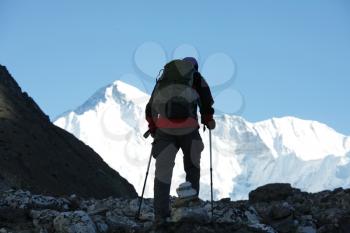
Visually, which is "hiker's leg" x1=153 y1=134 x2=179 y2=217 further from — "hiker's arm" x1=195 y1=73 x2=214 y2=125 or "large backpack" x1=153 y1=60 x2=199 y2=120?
"hiker's arm" x1=195 y1=73 x2=214 y2=125

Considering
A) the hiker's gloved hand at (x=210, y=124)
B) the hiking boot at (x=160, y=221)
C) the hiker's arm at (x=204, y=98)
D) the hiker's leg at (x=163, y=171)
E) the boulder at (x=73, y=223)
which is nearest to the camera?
the hiking boot at (x=160, y=221)

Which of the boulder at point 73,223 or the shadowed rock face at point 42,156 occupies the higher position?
the shadowed rock face at point 42,156

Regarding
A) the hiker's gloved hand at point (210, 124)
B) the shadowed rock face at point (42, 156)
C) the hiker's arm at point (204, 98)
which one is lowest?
the hiker's gloved hand at point (210, 124)

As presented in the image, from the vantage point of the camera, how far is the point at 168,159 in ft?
37.1

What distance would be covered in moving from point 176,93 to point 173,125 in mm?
506

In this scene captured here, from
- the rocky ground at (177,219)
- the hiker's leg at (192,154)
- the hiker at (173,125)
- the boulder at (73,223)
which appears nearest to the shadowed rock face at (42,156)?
the rocky ground at (177,219)

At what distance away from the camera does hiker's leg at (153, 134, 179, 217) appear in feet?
36.5

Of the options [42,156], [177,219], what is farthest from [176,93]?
[42,156]

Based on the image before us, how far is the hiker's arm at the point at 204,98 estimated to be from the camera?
11.7 meters

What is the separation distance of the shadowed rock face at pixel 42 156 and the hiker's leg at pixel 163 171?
102 ft

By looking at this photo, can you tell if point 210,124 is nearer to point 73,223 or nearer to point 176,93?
point 176,93

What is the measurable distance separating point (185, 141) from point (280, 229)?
205 cm

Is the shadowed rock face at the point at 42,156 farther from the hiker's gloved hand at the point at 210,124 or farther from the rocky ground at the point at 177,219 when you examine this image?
the hiker's gloved hand at the point at 210,124

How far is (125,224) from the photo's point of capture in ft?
37.0
